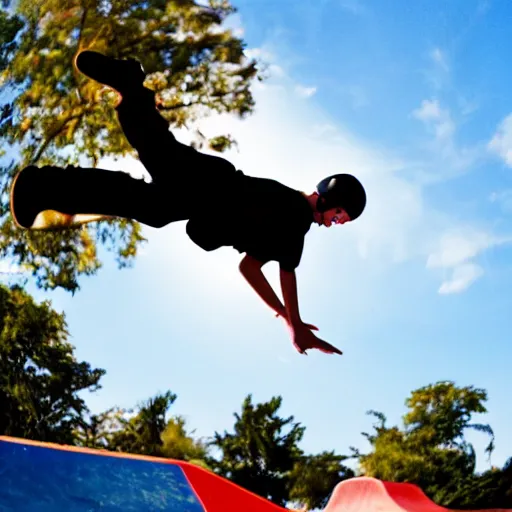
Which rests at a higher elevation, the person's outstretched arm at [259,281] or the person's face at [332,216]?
the person's face at [332,216]

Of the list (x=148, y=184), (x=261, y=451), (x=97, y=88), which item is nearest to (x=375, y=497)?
(x=261, y=451)

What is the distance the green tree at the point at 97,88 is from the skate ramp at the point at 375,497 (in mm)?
1942

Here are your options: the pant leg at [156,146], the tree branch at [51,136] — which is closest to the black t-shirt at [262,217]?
the pant leg at [156,146]

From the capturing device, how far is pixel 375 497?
3.32 metres

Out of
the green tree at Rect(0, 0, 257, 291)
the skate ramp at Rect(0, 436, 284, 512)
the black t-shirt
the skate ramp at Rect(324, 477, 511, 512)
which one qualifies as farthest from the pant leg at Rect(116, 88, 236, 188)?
the skate ramp at Rect(324, 477, 511, 512)

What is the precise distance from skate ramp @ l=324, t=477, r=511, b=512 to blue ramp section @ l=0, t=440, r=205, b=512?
83 cm

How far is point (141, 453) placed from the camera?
338cm

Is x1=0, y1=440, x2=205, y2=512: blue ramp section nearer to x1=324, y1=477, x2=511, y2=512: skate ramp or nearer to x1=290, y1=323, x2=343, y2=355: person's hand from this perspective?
x1=324, y1=477, x2=511, y2=512: skate ramp

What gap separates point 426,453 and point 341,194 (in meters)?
1.99

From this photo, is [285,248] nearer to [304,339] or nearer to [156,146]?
[304,339]

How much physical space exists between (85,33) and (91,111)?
1.67 feet

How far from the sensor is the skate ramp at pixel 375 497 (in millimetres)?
3271

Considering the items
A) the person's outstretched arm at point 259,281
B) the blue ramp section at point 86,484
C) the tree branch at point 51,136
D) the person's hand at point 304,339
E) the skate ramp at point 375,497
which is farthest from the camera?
the tree branch at point 51,136

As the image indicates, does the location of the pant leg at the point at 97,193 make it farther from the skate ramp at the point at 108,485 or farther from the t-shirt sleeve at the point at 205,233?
the skate ramp at the point at 108,485
